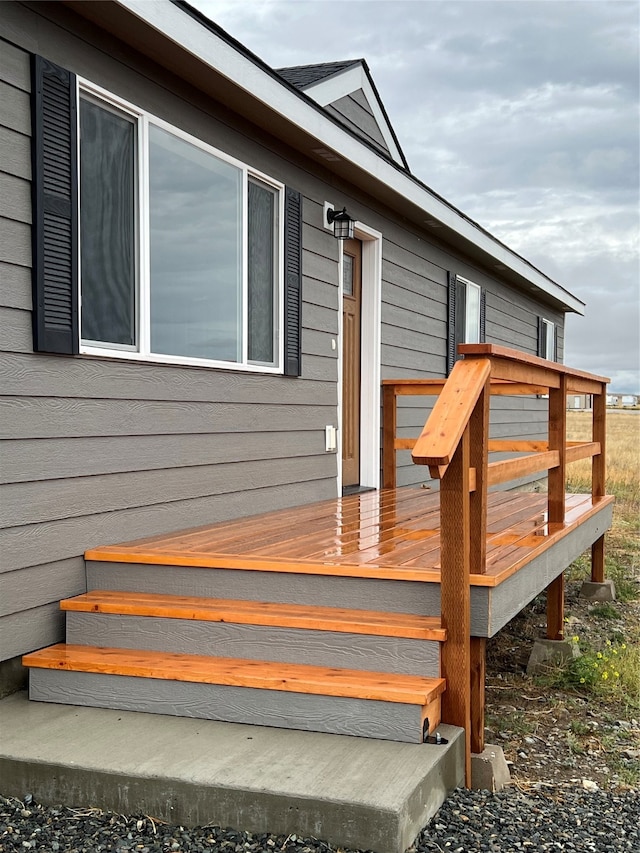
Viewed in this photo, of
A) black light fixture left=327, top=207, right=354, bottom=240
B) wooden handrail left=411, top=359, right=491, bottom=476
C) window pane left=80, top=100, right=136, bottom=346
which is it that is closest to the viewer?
wooden handrail left=411, top=359, right=491, bottom=476

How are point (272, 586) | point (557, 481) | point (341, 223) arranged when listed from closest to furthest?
point (272, 586)
point (557, 481)
point (341, 223)

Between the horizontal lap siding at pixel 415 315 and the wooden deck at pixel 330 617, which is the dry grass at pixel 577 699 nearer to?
the wooden deck at pixel 330 617

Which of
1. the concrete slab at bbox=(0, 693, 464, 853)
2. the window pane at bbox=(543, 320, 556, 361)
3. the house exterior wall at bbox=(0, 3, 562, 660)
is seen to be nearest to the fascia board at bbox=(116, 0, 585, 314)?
the house exterior wall at bbox=(0, 3, 562, 660)

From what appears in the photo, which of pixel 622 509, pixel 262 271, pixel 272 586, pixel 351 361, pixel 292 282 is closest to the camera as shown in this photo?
pixel 272 586

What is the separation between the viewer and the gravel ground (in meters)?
2.38

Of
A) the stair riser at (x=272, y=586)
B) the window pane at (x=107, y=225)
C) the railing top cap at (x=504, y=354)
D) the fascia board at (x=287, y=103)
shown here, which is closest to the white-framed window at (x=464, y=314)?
the fascia board at (x=287, y=103)

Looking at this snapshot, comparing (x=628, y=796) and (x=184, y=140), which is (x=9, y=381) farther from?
(x=628, y=796)

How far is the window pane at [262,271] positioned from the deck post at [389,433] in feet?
4.76

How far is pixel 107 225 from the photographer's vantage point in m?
3.81

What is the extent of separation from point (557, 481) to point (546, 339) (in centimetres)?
914

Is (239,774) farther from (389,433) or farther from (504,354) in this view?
(389,433)

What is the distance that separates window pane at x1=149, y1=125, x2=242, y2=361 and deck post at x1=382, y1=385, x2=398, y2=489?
6.14 ft

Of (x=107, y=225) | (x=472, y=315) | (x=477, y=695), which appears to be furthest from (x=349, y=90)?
(x=477, y=695)

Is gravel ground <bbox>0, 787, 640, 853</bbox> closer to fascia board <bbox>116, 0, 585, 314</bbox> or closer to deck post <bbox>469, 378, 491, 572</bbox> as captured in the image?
deck post <bbox>469, 378, 491, 572</bbox>
